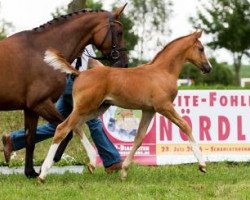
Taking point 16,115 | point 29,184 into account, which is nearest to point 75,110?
point 29,184

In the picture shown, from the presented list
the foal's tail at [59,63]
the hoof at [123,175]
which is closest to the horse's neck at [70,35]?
the foal's tail at [59,63]

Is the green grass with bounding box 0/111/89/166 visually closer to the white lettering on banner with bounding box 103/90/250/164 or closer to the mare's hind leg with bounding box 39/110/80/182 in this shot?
the white lettering on banner with bounding box 103/90/250/164

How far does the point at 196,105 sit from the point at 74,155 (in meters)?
2.23

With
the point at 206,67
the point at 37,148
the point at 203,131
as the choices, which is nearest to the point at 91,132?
the point at 206,67

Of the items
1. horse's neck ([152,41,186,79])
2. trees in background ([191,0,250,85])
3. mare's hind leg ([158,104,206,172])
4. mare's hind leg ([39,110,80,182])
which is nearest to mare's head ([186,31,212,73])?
horse's neck ([152,41,186,79])

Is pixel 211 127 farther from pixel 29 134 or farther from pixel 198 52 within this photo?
pixel 29 134

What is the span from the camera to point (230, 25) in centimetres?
3991

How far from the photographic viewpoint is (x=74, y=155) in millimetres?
11672

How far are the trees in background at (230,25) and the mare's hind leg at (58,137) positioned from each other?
32.5 meters

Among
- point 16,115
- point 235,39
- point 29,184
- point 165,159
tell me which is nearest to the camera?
point 29,184

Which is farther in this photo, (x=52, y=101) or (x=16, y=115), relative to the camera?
(x=16, y=115)

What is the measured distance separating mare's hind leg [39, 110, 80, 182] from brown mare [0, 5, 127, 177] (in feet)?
1.02

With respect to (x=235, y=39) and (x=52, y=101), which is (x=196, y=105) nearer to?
(x=52, y=101)

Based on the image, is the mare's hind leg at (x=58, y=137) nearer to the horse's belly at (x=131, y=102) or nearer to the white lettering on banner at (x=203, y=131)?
the horse's belly at (x=131, y=102)
